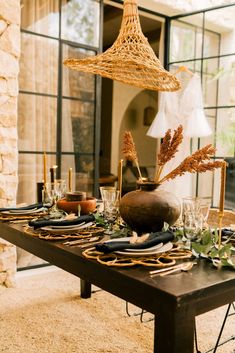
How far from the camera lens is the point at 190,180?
405 centimetres

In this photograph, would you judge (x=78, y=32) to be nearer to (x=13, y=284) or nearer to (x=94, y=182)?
(x=94, y=182)

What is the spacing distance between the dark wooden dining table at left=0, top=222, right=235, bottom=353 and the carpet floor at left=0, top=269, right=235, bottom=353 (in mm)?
977

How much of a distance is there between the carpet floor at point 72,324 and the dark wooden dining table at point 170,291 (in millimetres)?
977

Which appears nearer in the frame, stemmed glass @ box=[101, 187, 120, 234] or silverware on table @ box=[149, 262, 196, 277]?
silverware on table @ box=[149, 262, 196, 277]

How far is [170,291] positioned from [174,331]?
10 centimetres

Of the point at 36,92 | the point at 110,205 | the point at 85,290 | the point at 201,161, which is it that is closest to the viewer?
the point at 201,161

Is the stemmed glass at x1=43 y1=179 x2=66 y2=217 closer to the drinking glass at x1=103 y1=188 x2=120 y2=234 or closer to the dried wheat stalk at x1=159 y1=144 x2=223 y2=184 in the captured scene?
the drinking glass at x1=103 y1=188 x2=120 y2=234

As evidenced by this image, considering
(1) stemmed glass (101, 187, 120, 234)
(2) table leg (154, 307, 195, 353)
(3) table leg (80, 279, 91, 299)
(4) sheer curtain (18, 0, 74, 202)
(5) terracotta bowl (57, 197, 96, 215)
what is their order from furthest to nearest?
(4) sheer curtain (18, 0, 74, 202) < (3) table leg (80, 279, 91, 299) < (5) terracotta bowl (57, 197, 96, 215) < (1) stemmed glass (101, 187, 120, 234) < (2) table leg (154, 307, 195, 353)

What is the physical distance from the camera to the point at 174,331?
946mm

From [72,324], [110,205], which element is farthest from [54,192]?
[72,324]

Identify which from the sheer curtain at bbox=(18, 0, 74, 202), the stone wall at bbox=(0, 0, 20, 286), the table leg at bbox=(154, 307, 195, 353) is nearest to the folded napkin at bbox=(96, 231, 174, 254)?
the table leg at bbox=(154, 307, 195, 353)

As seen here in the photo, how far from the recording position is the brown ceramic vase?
148cm

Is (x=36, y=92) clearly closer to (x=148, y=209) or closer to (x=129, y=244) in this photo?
(x=148, y=209)

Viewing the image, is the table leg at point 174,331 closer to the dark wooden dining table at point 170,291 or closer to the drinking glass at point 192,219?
the dark wooden dining table at point 170,291
